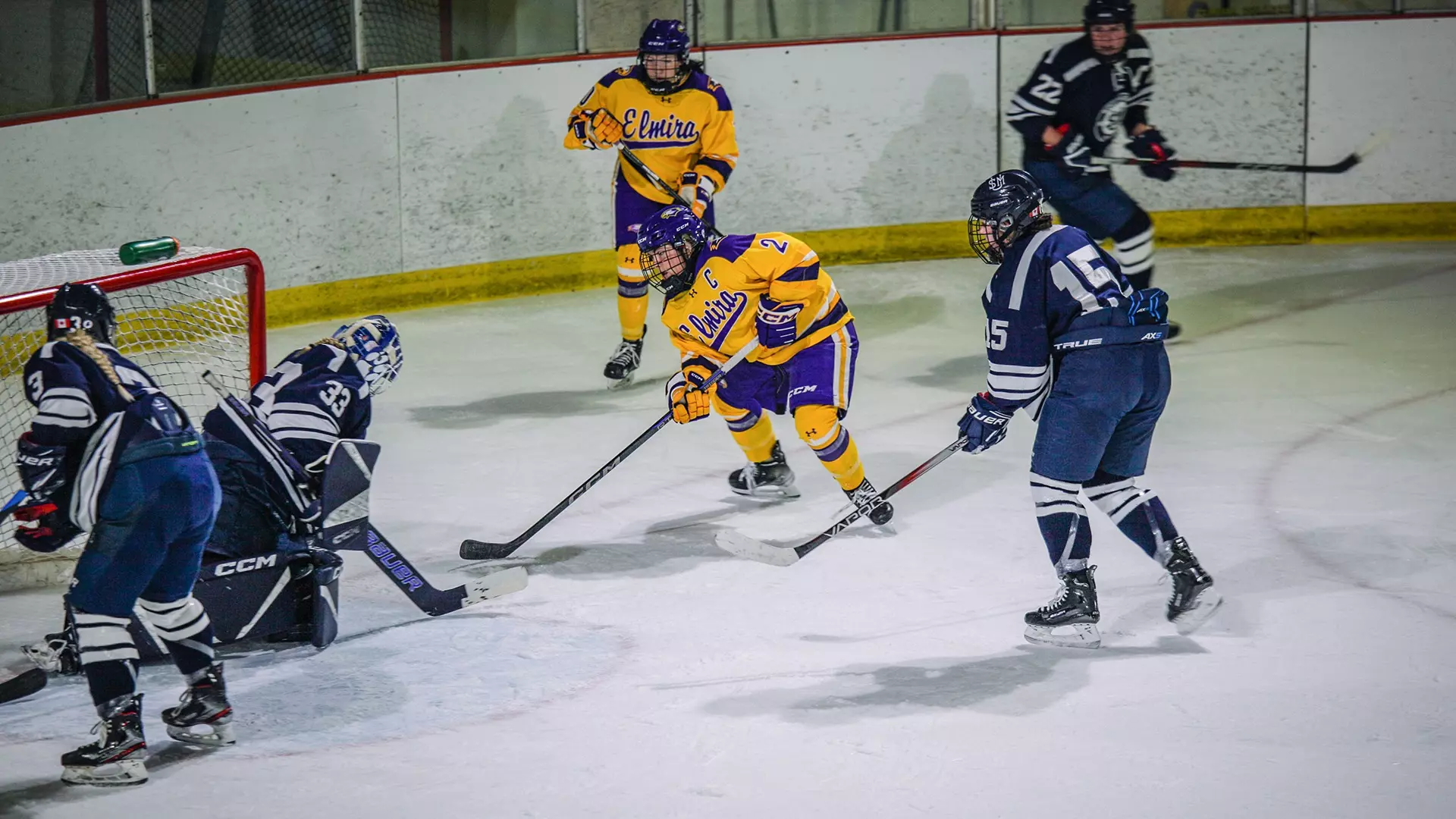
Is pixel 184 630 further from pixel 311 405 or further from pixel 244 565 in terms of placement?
pixel 311 405

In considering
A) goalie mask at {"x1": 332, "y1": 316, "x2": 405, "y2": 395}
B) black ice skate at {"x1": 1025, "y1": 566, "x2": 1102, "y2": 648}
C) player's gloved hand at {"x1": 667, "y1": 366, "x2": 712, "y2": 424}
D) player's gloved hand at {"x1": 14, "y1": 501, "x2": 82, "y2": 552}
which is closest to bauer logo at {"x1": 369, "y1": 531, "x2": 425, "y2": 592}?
goalie mask at {"x1": 332, "y1": 316, "x2": 405, "y2": 395}

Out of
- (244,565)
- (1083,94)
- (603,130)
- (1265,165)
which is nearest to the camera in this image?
(244,565)

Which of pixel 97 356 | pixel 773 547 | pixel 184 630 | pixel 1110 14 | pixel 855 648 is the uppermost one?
pixel 1110 14

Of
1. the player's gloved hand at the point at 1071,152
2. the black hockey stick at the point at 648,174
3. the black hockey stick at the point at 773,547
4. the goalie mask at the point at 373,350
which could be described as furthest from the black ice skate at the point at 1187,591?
the player's gloved hand at the point at 1071,152

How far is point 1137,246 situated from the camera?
21.7 feet

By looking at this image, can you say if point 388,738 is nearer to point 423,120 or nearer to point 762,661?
point 762,661

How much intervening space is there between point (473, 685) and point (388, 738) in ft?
0.98

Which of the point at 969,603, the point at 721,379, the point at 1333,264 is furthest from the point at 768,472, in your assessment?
the point at 1333,264

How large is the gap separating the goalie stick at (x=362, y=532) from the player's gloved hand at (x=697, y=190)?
8.36 feet

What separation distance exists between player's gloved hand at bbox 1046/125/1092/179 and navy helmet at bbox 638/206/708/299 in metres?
2.48

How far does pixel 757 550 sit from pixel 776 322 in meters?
0.64

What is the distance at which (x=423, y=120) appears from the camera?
24.2 feet

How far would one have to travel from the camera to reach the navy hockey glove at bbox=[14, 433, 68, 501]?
9.83 feet

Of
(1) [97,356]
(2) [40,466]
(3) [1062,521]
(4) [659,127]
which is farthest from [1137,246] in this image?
(2) [40,466]
